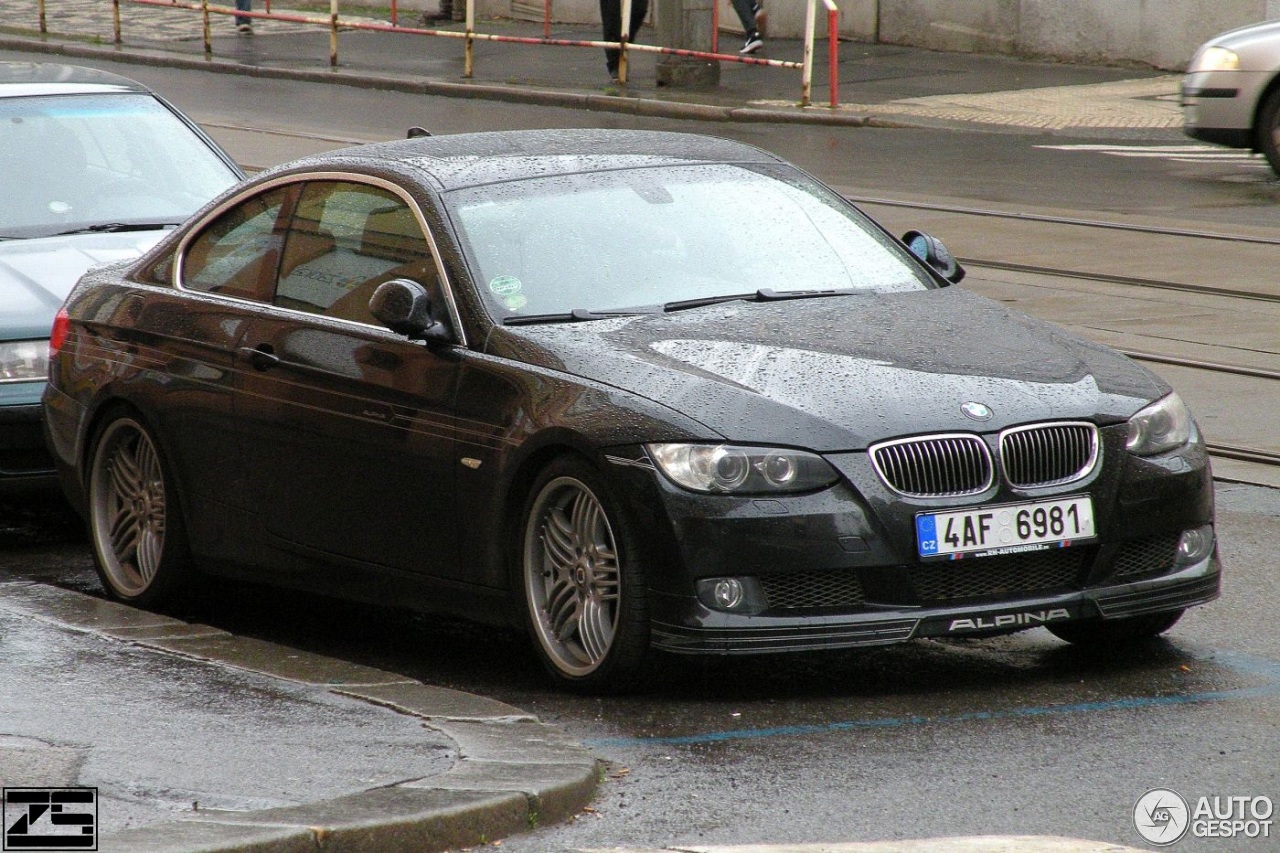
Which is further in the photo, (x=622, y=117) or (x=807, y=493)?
(x=622, y=117)

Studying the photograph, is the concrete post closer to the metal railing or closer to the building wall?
the metal railing

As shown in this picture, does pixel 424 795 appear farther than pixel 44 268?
No

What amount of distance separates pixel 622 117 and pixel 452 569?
56.0 ft

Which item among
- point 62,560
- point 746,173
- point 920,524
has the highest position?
point 746,173

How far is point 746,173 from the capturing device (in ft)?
22.3

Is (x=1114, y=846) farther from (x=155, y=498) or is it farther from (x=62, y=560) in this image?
(x=62, y=560)

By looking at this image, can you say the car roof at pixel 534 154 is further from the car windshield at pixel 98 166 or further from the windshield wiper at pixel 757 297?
the car windshield at pixel 98 166

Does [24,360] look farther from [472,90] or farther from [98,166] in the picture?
[472,90]

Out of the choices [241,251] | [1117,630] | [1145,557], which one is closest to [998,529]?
[1145,557]

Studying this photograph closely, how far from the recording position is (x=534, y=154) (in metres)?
6.69

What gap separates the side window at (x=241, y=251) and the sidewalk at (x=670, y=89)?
14.1 metres

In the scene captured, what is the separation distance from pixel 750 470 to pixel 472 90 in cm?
1984

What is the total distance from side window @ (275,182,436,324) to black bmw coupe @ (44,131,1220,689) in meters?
0.01

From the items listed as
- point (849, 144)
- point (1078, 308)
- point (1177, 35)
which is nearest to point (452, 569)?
point (1078, 308)
